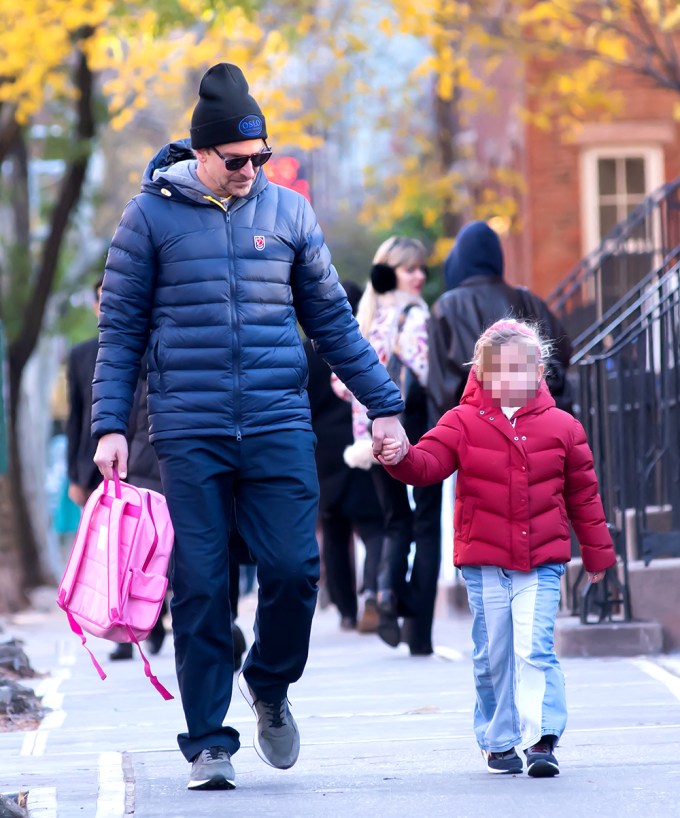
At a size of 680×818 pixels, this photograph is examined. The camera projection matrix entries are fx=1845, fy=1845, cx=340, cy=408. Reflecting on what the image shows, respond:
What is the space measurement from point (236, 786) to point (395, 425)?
1.16 meters

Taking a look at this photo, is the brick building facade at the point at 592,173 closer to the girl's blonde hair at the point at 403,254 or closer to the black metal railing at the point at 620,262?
the black metal railing at the point at 620,262

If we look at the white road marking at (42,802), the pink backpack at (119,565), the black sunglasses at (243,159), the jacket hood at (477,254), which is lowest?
the white road marking at (42,802)

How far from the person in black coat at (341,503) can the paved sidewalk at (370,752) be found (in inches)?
71.4

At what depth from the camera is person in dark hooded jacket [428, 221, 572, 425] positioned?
8.59 m

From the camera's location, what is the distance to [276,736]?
5492 millimetres

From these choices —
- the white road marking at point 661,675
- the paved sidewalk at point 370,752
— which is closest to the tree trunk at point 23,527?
the paved sidewalk at point 370,752

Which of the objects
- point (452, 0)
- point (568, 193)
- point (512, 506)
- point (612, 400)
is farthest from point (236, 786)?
point (568, 193)

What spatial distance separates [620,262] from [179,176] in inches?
467

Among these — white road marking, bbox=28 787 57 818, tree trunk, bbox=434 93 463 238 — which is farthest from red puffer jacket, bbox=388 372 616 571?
tree trunk, bbox=434 93 463 238

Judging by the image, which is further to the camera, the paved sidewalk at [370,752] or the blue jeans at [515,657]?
the blue jeans at [515,657]

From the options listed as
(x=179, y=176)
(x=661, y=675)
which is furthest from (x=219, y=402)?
(x=661, y=675)

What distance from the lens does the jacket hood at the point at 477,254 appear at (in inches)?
344

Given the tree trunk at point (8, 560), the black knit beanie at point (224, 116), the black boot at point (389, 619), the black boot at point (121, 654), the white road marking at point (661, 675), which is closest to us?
the black knit beanie at point (224, 116)

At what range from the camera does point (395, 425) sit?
5523 mm
